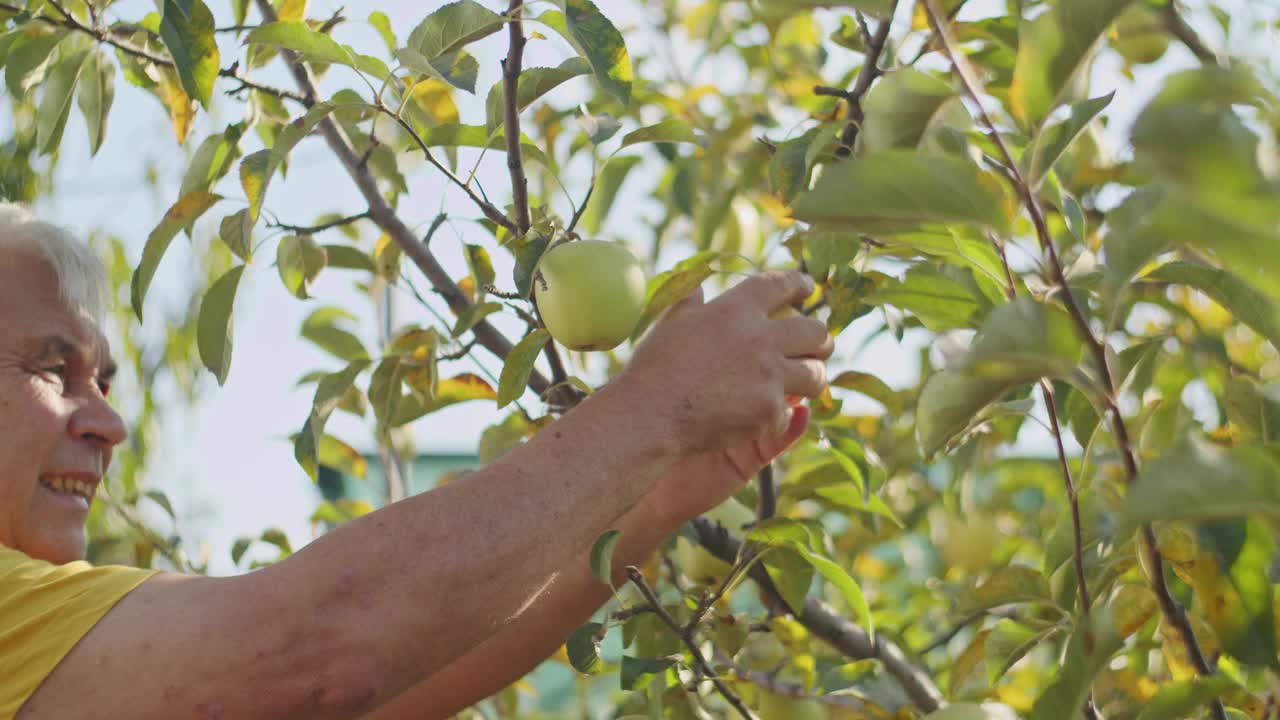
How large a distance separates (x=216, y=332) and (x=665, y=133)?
0.47m

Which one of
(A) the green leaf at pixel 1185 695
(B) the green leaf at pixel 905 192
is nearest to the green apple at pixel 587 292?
(B) the green leaf at pixel 905 192

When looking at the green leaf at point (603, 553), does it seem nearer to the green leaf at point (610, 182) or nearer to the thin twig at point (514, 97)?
the thin twig at point (514, 97)

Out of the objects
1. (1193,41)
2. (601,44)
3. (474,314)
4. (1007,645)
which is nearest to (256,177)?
(474,314)

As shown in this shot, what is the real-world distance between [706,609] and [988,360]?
553mm

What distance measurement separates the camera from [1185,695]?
700 millimetres

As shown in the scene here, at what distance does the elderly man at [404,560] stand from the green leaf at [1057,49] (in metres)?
0.37

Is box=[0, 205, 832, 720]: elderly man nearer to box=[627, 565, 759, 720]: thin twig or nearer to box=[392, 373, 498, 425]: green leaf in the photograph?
box=[627, 565, 759, 720]: thin twig

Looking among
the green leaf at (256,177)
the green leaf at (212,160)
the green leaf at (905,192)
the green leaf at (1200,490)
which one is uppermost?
the green leaf at (212,160)

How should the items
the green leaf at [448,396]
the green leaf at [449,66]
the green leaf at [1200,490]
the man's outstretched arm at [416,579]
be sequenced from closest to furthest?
the green leaf at [1200,490], the man's outstretched arm at [416,579], the green leaf at [449,66], the green leaf at [448,396]

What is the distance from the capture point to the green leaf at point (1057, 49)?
2.36 feet

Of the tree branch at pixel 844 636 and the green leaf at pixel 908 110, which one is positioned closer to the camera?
the green leaf at pixel 908 110


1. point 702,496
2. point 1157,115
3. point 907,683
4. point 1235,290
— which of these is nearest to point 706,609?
A: point 702,496

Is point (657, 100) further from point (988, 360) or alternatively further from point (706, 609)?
point (988, 360)

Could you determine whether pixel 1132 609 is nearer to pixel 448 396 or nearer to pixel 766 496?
pixel 766 496
